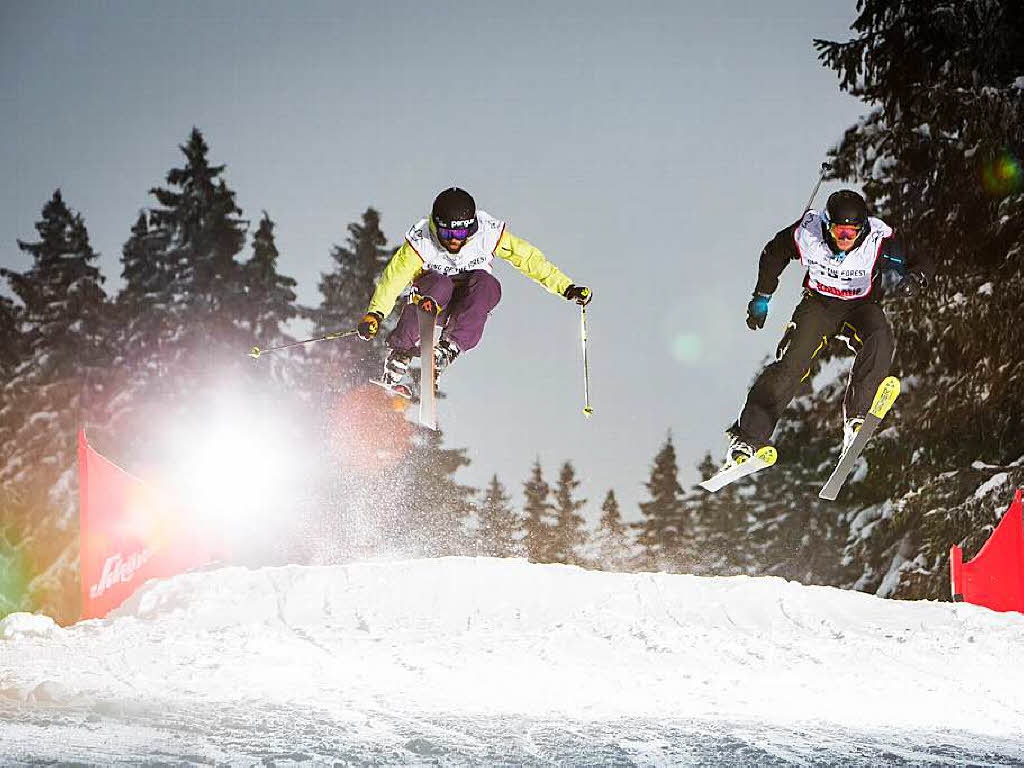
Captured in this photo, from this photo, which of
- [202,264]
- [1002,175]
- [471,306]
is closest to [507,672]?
[471,306]

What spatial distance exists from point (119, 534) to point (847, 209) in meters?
8.93

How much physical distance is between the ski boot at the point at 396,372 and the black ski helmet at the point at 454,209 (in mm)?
1405

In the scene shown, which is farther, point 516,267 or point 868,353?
point 516,267

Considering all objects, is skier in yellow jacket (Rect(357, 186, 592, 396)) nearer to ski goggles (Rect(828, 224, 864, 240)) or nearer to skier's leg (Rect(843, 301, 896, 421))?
ski goggles (Rect(828, 224, 864, 240))

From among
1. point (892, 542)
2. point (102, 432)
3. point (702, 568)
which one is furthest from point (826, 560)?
point (102, 432)

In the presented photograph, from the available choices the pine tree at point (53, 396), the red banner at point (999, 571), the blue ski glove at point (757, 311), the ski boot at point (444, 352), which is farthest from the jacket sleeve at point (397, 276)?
the pine tree at point (53, 396)

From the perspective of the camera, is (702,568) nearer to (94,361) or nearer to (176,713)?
(94,361)

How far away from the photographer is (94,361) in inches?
1133

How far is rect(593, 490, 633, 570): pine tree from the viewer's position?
46469 mm

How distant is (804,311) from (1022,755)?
3.96 m

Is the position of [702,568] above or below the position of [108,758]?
above

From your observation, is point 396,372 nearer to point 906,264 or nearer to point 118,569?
point 906,264

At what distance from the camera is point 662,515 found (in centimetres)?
4056

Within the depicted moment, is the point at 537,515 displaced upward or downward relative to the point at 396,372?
upward
